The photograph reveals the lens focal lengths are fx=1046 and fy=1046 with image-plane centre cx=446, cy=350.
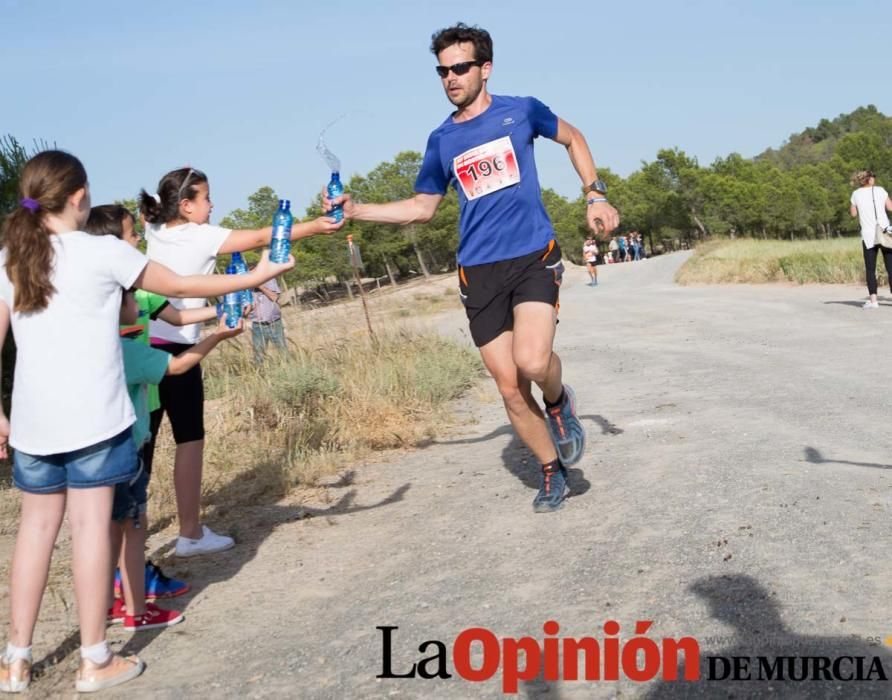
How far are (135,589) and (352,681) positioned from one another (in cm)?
126

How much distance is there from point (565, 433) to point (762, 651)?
96.6 inches

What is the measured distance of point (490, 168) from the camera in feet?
17.3

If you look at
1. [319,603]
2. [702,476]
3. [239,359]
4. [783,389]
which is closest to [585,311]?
[239,359]

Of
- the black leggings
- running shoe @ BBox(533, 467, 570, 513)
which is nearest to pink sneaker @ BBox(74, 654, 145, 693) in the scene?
running shoe @ BBox(533, 467, 570, 513)

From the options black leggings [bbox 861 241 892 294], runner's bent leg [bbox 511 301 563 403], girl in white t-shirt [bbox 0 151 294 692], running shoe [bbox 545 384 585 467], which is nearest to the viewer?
girl in white t-shirt [bbox 0 151 294 692]

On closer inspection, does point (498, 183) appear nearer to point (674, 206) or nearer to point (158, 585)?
point (158, 585)

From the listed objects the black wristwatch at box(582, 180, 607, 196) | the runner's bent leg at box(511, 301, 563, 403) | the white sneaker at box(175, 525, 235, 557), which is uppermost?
the black wristwatch at box(582, 180, 607, 196)

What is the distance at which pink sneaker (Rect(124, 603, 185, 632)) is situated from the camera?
4.21 metres

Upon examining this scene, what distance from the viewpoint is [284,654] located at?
3.78 metres

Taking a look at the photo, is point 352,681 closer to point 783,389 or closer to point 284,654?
point 284,654

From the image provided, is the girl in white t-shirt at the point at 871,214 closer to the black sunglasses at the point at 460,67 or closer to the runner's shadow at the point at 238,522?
the runner's shadow at the point at 238,522

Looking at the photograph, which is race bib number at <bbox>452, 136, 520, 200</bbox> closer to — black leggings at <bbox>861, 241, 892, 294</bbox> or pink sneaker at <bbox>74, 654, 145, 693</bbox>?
pink sneaker at <bbox>74, 654, 145, 693</bbox>

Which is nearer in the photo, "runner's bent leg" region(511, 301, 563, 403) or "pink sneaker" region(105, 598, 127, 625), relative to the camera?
"pink sneaker" region(105, 598, 127, 625)

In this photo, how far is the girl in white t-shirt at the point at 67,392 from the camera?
3.54 meters
